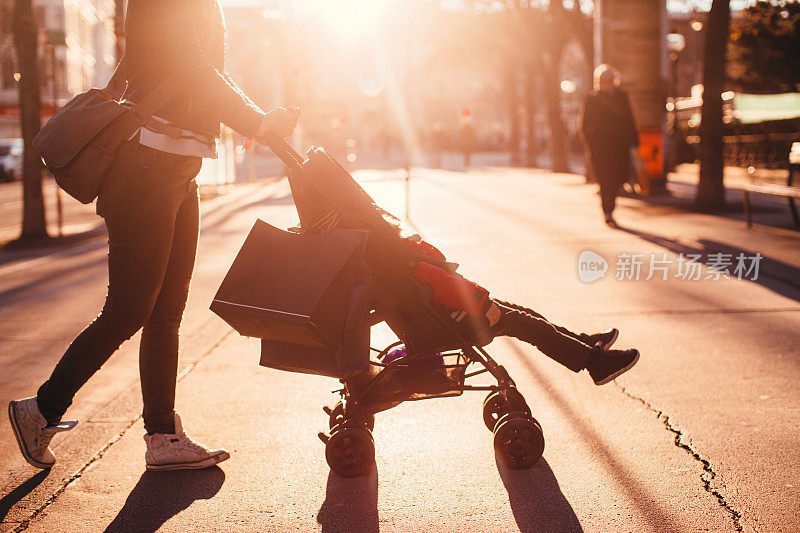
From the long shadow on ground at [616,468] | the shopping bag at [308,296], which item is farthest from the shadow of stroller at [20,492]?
the long shadow on ground at [616,468]

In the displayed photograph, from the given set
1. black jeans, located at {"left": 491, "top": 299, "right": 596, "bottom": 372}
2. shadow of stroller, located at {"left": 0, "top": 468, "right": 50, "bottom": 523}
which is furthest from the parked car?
black jeans, located at {"left": 491, "top": 299, "right": 596, "bottom": 372}

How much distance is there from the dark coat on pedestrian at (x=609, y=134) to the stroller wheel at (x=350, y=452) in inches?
382

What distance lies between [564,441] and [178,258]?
1797 mm

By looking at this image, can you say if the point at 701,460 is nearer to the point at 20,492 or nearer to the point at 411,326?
the point at 411,326

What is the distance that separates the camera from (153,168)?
3.46m

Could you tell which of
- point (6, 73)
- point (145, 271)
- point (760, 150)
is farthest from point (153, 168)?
point (6, 73)

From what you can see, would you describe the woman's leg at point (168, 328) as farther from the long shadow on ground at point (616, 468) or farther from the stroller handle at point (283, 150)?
the long shadow on ground at point (616, 468)

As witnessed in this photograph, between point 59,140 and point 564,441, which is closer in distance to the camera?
point 59,140

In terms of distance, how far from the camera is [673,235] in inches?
464

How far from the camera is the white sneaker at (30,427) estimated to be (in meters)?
3.61

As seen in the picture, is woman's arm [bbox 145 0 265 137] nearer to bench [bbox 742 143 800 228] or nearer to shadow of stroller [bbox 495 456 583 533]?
shadow of stroller [bbox 495 456 583 533]

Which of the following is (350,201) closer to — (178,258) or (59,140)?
(178,258)

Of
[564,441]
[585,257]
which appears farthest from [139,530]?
[585,257]

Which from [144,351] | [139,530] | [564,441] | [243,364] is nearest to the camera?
[139,530]
